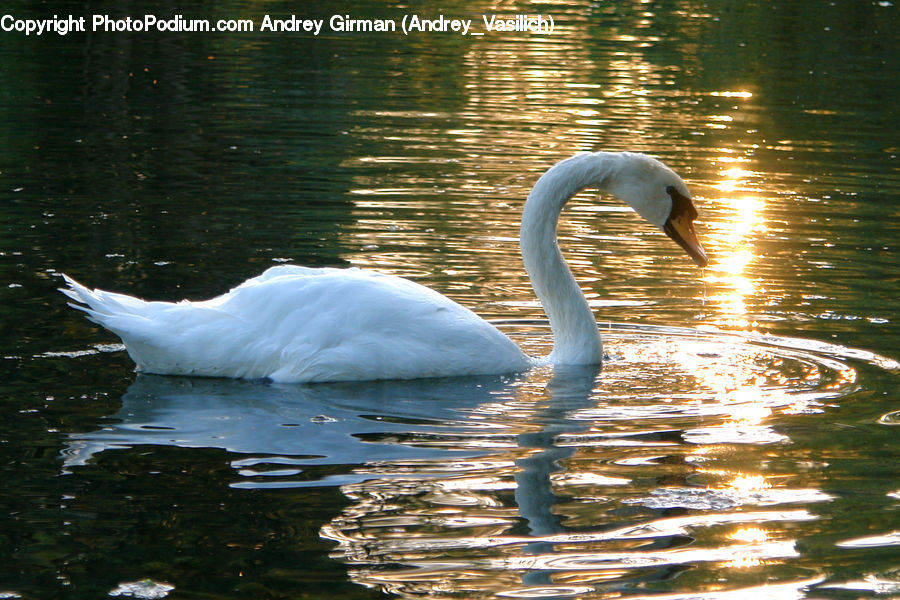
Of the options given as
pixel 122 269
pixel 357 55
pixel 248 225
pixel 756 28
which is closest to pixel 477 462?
pixel 122 269

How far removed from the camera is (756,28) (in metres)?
28.9

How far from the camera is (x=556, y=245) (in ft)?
27.0

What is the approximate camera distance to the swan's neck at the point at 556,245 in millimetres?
8125

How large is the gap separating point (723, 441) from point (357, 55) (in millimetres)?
18793

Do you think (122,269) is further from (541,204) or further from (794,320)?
(794,320)

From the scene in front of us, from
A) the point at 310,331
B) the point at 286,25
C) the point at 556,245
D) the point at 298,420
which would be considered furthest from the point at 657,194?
the point at 286,25

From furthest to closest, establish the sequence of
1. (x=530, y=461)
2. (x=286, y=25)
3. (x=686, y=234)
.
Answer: (x=286, y=25) → (x=686, y=234) → (x=530, y=461)

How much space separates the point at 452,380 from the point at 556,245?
3.82 feet

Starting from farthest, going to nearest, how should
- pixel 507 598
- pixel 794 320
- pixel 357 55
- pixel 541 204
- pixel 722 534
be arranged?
pixel 357 55, pixel 794 320, pixel 541 204, pixel 722 534, pixel 507 598

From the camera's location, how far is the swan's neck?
8125mm

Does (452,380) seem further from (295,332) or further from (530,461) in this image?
(530,461)

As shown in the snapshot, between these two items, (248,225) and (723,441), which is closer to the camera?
(723,441)

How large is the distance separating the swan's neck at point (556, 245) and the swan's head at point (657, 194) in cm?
8

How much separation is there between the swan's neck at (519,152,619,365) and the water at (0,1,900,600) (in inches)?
14.3
